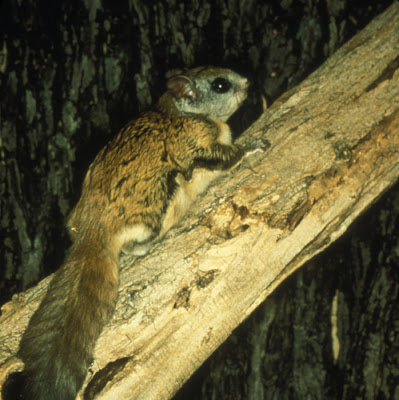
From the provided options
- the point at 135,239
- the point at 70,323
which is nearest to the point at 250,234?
the point at 135,239

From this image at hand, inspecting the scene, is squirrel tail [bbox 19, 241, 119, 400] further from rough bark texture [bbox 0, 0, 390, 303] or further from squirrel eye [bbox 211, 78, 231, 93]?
squirrel eye [bbox 211, 78, 231, 93]

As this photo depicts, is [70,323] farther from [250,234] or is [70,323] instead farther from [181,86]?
[181,86]

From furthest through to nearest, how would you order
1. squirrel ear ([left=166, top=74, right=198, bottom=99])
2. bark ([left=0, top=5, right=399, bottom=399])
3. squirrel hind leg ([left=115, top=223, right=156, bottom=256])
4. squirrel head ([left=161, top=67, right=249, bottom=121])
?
squirrel head ([left=161, top=67, right=249, bottom=121]) < squirrel ear ([left=166, top=74, right=198, bottom=99]) < squirrel hind leg ([left=115, top=223, right=156, bottom=256]) < bark ([left=0, top=5, right=399, bottom=399])

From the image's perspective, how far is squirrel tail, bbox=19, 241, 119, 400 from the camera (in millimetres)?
1740

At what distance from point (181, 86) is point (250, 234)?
54.0 inches

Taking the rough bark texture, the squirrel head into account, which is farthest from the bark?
the rough bark texture

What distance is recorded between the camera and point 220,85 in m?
Answer: 3.18

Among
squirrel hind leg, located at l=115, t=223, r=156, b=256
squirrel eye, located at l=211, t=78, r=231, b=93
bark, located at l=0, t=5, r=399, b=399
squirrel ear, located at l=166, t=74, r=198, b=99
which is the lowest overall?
bark, located at l=0, t=5, r=399, b=399

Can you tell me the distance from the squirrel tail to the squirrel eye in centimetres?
152

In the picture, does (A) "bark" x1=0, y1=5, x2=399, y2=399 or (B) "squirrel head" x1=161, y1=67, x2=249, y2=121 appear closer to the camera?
(A) "bark" x1=0, y1=5, x2=399, y2=399

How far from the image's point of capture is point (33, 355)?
1840 mm

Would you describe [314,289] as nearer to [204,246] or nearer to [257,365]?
[257,365]

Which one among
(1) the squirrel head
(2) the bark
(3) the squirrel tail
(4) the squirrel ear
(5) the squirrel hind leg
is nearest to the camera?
(3) the squirrel tail

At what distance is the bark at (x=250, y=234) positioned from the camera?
6.48ft
